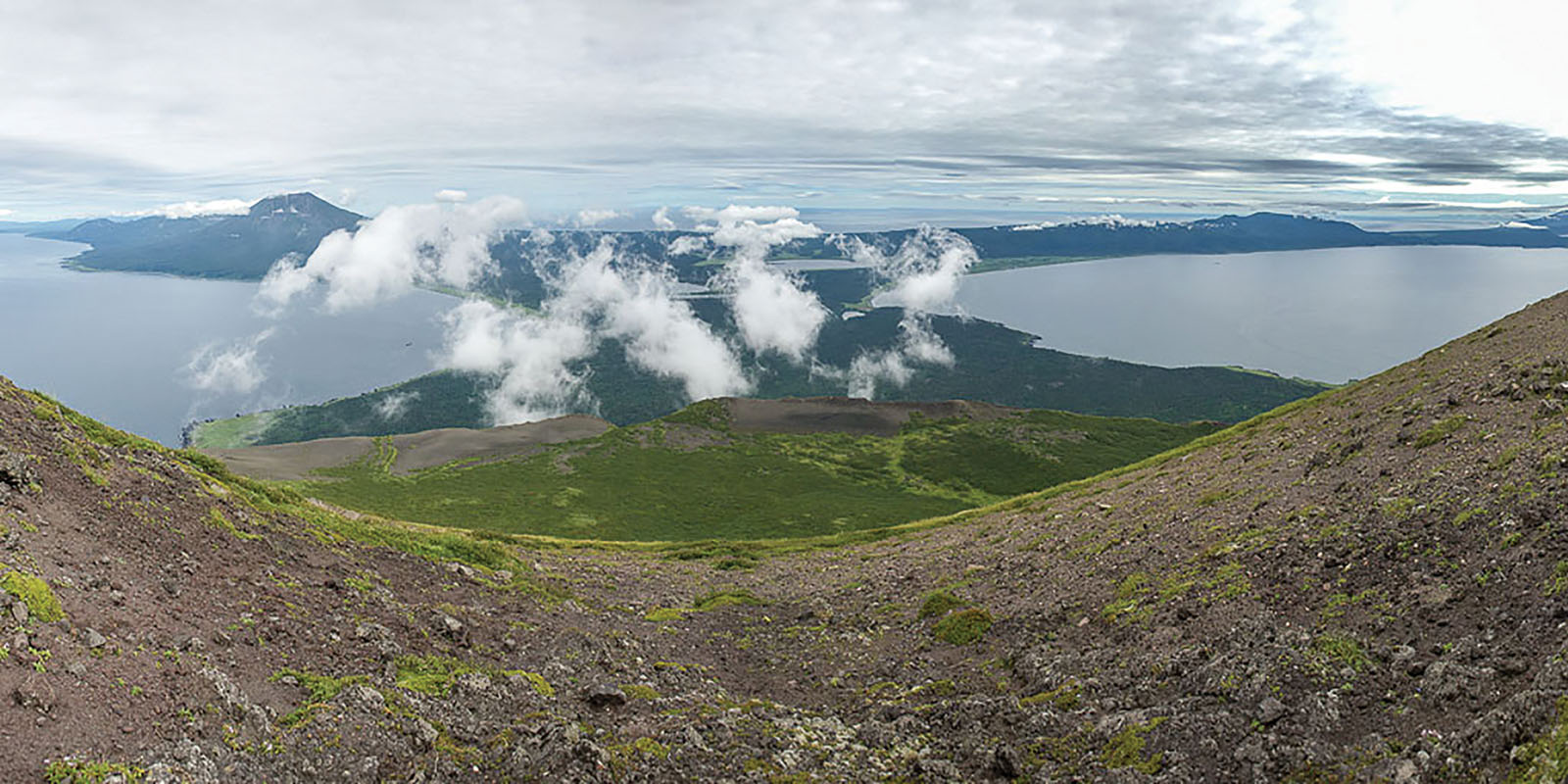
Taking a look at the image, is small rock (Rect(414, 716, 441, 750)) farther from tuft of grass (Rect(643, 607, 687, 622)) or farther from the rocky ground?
tuft of grass (Rect(643, 607, 687, 622))

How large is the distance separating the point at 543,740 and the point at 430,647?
6734mm

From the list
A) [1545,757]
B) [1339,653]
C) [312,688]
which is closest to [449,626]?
[312,688]

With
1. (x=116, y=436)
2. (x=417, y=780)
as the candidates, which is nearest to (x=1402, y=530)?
(x=417, y=780)

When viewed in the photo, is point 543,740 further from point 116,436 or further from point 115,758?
point 116,436

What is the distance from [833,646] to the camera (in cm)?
2681

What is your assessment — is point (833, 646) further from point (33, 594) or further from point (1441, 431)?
point (1441, 431)

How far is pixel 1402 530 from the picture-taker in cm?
1983

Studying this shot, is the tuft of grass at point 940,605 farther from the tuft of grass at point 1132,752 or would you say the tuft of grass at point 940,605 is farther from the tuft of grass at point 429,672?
the tuft of grass at point 429,672

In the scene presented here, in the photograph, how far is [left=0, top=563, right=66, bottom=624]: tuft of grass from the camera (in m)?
13.0

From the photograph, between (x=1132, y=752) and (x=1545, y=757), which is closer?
(x=1545, y=757)

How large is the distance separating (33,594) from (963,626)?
2512cm

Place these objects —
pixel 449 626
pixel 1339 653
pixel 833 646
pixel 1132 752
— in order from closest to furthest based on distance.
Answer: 1. pixel 1132 752
2. pixel 1339 653
3. pixel 449 626
4. pixel 833 646

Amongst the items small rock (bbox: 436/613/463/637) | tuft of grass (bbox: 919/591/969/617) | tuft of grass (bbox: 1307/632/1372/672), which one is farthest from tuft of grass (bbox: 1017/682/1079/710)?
small rock (bbox: 436/613/463/637)

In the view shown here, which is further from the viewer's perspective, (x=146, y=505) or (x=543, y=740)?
(x=146, y=505)
